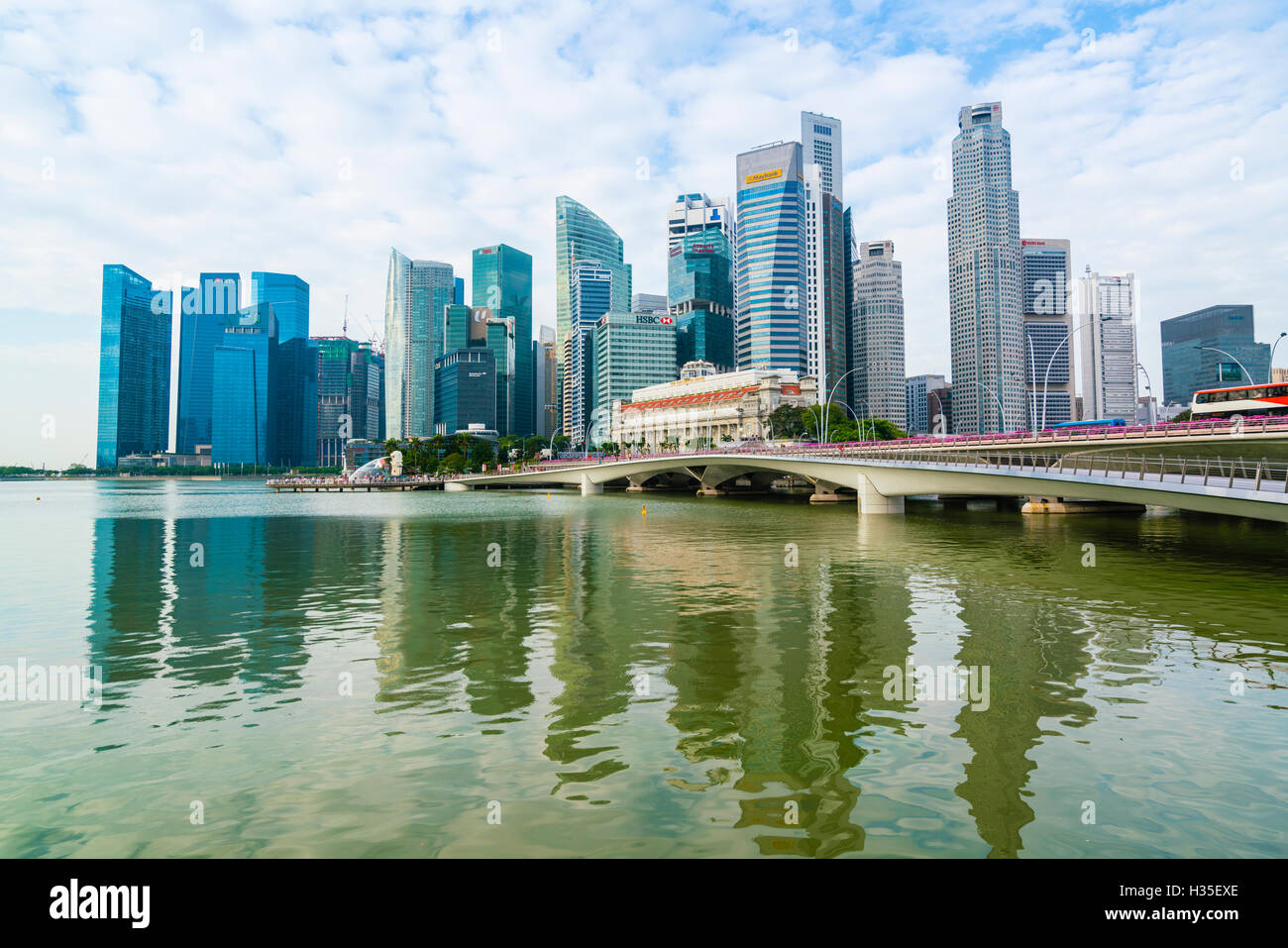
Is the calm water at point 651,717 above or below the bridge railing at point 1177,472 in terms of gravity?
below

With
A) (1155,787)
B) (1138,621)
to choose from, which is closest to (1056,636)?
(1138,621)

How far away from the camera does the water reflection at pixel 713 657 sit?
978cm

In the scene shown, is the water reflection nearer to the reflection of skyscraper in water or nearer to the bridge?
the reflection of skyscraper in water

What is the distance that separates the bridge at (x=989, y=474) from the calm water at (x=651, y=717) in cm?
379

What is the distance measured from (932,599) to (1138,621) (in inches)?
227

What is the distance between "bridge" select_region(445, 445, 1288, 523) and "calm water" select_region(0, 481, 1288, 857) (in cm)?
379

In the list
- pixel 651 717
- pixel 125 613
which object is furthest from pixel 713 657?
pixel 125 613

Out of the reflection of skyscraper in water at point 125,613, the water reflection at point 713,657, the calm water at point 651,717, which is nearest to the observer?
the calm water at point 651,717

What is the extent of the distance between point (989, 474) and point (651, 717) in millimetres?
43254

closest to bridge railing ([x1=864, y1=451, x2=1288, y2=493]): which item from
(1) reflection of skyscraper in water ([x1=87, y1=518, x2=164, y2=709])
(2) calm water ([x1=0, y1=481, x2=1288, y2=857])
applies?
(2) calm water ([x1=0, y1=481, x2=1288, y2=857])

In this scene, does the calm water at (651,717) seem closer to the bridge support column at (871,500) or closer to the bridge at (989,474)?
the bridge at (989,474)

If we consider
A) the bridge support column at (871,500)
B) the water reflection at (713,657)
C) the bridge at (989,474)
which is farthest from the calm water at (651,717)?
the bridge support column at (871,500)

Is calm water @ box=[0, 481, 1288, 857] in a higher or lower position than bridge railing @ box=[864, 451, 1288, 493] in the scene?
lower

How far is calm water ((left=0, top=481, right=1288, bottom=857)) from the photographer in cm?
870
